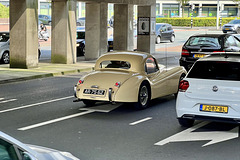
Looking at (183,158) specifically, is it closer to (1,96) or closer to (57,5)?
(1,96)

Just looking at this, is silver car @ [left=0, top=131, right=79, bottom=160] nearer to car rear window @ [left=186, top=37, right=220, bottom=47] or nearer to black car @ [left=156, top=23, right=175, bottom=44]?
car rear window @ [left=186, top=37, right=220, bottom=47]

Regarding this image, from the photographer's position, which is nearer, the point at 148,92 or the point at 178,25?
the point at 148,92

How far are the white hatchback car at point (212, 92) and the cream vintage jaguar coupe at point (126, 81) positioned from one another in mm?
1983

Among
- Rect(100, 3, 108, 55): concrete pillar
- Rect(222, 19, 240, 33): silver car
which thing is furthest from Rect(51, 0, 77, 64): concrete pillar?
Rect(222, 19, 240, 33): silver car

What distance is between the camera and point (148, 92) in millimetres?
12016

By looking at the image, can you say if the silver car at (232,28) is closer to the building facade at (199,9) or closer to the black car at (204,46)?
the building facade at (199,9)

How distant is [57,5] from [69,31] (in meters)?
1.27

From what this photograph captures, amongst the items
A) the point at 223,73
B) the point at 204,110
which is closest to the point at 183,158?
the point at 204,110

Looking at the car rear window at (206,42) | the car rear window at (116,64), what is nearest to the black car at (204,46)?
the car rear window at (206,42)

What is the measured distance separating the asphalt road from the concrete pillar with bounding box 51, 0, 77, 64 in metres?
9.23

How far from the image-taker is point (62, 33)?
22719 millimetres

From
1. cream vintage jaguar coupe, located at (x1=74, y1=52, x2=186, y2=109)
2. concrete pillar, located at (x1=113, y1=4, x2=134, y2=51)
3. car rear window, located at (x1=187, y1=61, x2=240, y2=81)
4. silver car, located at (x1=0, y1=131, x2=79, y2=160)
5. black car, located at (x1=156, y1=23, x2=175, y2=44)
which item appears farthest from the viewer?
black car, located at (x1=156, y1=23, x2=175, y2=44)

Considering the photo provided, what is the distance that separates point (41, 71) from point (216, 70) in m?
11.2

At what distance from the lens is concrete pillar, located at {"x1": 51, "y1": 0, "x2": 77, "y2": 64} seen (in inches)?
892
